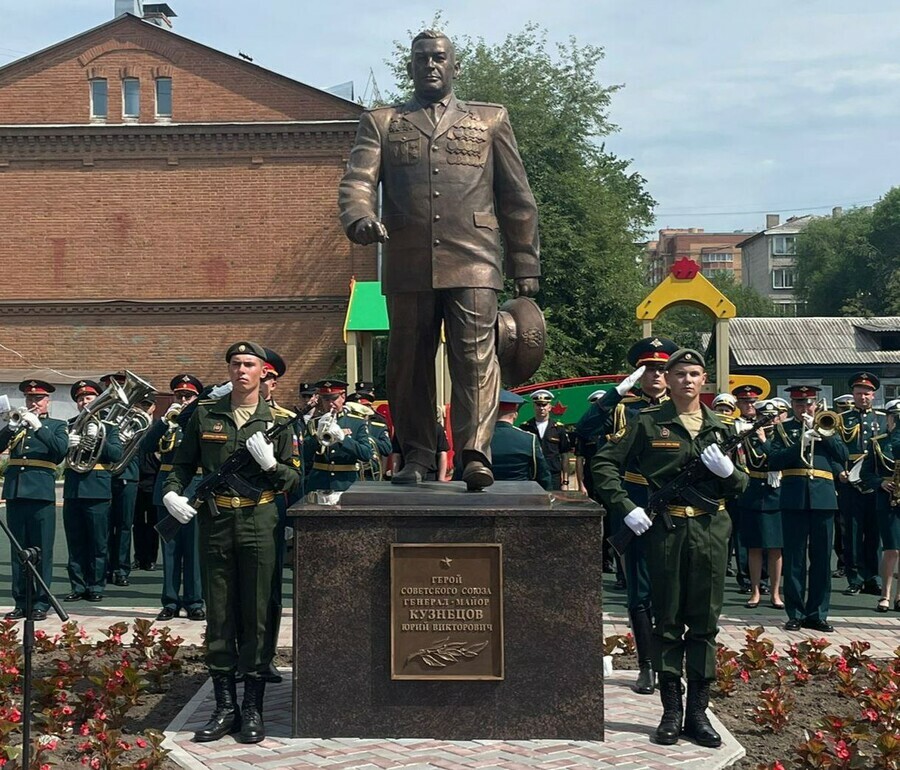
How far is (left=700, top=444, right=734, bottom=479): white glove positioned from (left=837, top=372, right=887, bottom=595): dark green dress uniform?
19.0 feet

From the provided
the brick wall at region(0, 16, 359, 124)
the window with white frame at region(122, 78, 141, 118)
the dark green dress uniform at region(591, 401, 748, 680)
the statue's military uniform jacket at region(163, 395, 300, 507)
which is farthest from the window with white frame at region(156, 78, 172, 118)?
the dark green dress uniform at region(591, 401, 748, 680)

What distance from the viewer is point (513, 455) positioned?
921cm

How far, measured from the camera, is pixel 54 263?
31.0m

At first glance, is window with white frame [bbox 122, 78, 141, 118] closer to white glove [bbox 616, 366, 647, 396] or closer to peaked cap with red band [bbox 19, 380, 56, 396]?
peaked cap with red band [bbox 19, 380, 56, 396]

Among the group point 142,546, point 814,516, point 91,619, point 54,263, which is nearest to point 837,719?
point 814,516

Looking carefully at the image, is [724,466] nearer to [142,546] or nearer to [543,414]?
[543,414]

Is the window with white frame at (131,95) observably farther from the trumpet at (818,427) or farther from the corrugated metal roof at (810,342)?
the trumpet at (818,427)

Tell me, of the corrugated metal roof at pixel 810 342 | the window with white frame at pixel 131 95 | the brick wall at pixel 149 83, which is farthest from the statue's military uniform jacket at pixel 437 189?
the corrugated metal roof at pixel 810 342

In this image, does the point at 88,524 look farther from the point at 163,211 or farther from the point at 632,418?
the point at 163,211

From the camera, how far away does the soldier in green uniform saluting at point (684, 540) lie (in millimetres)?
5957

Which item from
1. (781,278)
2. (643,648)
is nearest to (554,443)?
(643,648)

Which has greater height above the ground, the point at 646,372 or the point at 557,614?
the point at 646,372

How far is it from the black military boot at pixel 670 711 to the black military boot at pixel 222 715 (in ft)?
7.02

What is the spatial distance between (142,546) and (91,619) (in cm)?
369
